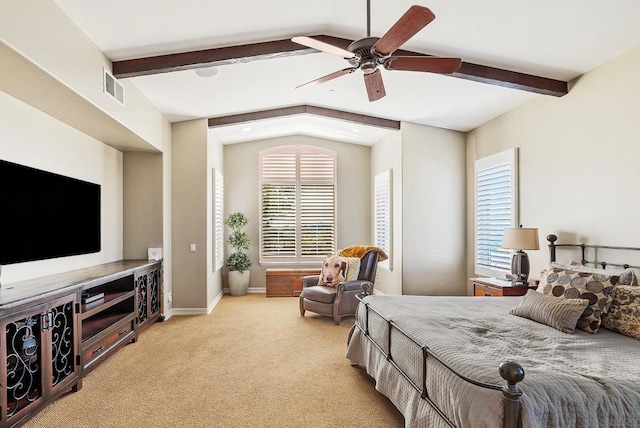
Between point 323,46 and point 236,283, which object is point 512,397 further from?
point 236,283

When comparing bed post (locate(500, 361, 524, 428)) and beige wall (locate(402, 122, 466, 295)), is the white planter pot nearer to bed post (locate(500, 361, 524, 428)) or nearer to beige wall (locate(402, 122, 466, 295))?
beige wall (locate(402, 122, 466, 295))

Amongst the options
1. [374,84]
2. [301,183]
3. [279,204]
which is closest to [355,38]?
[374,84]

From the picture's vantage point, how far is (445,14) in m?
3.21

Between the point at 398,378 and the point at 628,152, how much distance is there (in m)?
2.78

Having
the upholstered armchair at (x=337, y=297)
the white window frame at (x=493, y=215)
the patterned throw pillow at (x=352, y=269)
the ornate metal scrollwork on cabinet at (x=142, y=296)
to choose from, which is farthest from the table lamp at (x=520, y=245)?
the ornate metal scrollwork on cabinet at (x=142, y=296)

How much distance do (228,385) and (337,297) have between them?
89.2 inches

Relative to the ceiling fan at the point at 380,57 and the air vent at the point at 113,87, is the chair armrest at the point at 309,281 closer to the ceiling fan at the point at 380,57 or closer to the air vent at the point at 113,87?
the air vent at the point at 113,87

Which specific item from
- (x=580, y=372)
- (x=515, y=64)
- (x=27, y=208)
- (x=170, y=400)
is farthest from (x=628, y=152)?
(x=27, y=208)

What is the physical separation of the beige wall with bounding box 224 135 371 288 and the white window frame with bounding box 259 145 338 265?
4.0 inches

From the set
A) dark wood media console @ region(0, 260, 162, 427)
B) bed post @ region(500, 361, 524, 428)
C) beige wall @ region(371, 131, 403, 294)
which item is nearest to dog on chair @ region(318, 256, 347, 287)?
beige wall @ region(371, 131, 403, 294)

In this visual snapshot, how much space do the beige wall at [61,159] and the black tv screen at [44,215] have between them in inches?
5.2

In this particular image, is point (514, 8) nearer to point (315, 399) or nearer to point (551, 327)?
point (551, 327)

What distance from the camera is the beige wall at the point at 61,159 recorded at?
10.8 feet

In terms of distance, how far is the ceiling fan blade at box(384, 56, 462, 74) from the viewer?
9.00 ft
